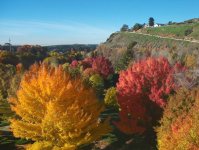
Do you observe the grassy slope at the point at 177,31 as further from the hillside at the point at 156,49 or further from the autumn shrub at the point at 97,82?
the autumn shrub at the point at 97,82

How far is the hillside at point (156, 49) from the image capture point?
11819 centimetres

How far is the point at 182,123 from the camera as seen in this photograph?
32531 millimetres

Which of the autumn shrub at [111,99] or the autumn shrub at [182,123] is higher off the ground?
the autumn shrub at [182,123]

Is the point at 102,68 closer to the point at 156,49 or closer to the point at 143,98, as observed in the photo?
the point at 156,49

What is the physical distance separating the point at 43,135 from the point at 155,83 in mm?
13727

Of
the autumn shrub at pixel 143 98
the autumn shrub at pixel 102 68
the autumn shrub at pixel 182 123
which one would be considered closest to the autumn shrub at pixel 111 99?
the autumn shrub at pixel 143 98

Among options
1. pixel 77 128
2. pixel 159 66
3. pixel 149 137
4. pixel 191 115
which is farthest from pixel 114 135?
pixel 191 115

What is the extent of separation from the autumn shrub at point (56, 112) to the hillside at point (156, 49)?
65218mm

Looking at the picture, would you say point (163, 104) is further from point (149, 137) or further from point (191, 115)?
point (191, 115)

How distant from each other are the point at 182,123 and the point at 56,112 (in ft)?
39.0

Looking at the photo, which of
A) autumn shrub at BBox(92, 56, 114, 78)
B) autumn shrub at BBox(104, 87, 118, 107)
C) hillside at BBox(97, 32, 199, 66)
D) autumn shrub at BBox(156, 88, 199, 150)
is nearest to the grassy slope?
hillside at BBox(97, 32, 199, 66)

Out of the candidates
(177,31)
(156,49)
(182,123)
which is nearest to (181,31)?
(177,31)

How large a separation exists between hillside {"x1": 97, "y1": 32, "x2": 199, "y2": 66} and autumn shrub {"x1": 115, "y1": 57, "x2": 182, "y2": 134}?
57154mm

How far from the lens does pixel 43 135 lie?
39125mm
